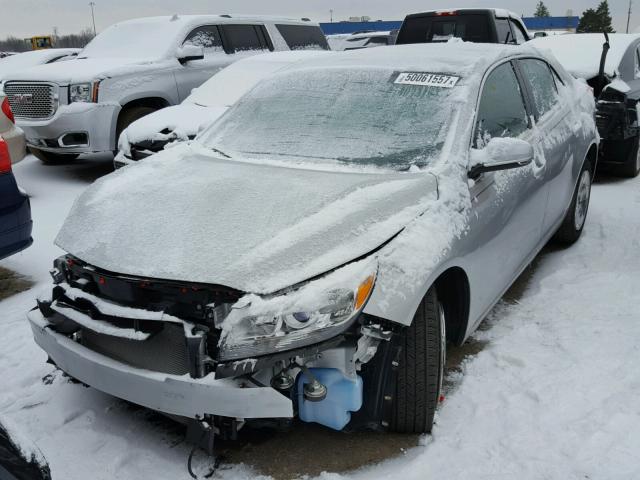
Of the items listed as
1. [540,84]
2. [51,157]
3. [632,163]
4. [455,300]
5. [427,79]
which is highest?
[427,79]

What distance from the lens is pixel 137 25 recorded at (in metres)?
8.88

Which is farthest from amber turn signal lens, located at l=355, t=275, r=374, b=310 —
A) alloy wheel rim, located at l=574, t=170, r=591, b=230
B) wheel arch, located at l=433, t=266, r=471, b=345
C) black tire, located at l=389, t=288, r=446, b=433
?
alloy wheel rim, located at l=574, t=170, r=591, b=230

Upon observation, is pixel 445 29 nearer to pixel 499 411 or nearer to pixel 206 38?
pixel 206 38

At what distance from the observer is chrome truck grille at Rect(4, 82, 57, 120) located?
7.25 m

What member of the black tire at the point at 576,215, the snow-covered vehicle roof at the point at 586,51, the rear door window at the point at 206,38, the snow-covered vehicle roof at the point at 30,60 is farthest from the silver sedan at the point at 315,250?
the snow-covered vehicle roof at the point at 30,60

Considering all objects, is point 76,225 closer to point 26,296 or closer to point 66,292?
Result: point 66,292

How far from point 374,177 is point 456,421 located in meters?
1.20

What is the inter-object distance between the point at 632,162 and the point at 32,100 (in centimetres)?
708

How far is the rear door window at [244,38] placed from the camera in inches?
349

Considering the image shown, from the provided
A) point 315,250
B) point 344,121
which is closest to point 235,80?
point 344,121

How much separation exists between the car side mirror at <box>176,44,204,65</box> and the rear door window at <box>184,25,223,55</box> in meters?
0.33

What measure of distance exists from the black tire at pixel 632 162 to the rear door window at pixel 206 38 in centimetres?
557

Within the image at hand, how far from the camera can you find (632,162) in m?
6.88

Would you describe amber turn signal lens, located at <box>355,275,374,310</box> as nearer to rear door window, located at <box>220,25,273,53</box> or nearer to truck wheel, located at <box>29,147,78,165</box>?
truck wheel, located at <box>29,147,78,165</box>
